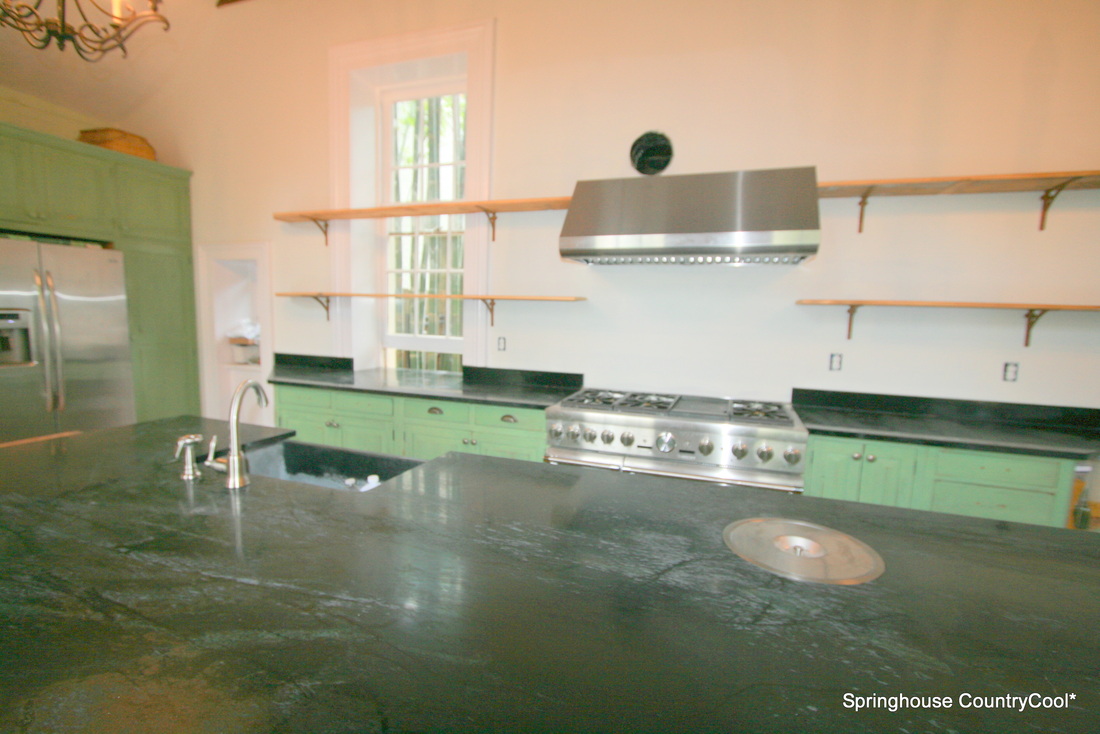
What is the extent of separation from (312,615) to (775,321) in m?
2.79

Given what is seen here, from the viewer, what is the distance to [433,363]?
3977 millimetres

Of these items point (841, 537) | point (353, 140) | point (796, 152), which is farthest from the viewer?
point (353, 140)

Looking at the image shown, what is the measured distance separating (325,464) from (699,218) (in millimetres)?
1956

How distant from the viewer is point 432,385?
3322 mm

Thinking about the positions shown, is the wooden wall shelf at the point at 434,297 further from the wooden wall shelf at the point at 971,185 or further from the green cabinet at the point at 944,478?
the green cabinet at the point at 944,478

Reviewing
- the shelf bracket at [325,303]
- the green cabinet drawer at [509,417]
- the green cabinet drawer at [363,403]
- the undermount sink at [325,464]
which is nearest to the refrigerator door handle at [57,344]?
the shelf bracket at [325,303]

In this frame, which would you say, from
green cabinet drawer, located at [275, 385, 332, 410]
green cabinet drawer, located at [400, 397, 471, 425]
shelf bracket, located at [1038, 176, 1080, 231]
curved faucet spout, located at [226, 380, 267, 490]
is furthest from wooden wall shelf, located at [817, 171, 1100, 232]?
green cabinet drawer, located at [275, 385, 332, 410]

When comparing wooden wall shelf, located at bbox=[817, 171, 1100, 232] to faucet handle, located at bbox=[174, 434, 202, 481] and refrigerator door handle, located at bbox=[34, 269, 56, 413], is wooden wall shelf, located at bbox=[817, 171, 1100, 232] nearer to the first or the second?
faucet handle, located at bbox=[174, 434, 202, 481]

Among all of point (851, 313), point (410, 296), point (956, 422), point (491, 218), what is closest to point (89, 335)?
point (410, 296)

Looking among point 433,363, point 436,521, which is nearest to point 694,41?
point 433,363

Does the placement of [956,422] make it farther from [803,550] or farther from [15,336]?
[15,336]

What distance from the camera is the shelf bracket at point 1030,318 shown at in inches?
96.6

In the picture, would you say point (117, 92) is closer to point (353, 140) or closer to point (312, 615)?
point (353, 140)

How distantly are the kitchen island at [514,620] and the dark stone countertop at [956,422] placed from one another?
1157mm
